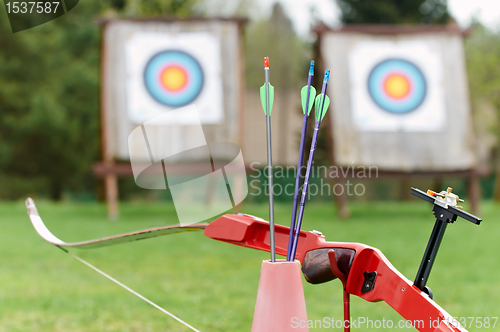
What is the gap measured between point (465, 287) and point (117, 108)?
3781 millimetres

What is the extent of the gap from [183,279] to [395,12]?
7723 mm

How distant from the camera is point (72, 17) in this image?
1017cm

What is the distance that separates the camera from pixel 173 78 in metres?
5.32

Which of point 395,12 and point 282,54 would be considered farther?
point 282,54

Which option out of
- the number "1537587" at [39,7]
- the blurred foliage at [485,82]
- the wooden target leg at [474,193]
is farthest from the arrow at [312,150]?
the blurred foliage at [485,82]

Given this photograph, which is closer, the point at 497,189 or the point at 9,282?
the point at 9,282

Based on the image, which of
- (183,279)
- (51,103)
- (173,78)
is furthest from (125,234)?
(51,103)

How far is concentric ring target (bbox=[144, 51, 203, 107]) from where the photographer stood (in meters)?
5.30

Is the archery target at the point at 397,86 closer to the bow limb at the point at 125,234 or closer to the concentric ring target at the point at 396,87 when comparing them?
the concentric ring target at the point at 396,87

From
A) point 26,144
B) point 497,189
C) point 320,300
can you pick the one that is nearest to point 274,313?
point 320,300

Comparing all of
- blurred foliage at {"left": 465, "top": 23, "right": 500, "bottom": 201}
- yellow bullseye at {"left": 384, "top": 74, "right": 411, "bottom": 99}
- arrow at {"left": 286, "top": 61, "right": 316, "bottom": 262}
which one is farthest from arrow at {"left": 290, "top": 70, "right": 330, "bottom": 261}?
blurred foliage at {"left": 465, "top": 23, "right": 500, "bottom": 201}

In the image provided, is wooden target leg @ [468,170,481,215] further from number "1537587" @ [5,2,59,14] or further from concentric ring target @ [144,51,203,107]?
Answer: number "1537587" @ [5,2,59,14]

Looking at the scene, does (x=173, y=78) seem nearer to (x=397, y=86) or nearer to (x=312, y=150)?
(x=397, y=86)

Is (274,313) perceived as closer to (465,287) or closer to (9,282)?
(465,287)
